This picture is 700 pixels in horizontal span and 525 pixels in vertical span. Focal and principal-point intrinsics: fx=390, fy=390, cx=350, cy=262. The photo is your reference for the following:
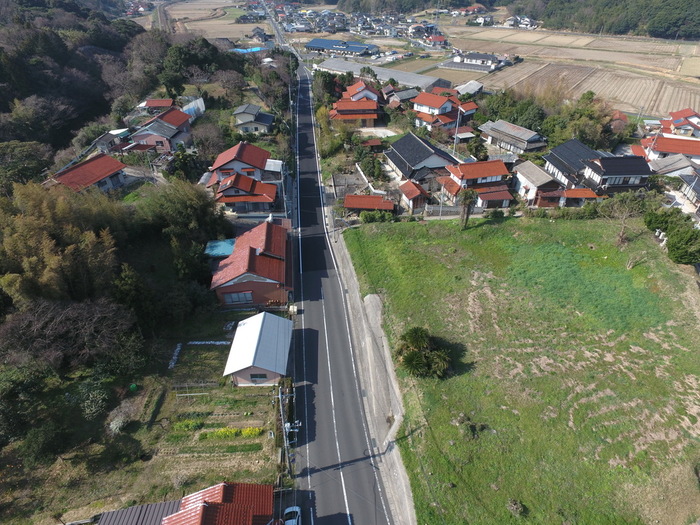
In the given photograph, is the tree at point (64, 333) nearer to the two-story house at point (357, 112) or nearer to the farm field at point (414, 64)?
the two-story house at point (357, 112)

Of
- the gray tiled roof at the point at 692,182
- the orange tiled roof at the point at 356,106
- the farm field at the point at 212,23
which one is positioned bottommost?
the gray tiled roof at the point at 692,182

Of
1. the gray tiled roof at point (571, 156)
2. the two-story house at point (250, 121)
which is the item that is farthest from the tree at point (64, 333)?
the gray tiled roof at point (571, 156)

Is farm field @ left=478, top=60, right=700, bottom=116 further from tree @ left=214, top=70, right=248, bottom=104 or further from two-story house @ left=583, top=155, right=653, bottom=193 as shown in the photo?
tree @ left=214, top=70, right=248, bottom=104

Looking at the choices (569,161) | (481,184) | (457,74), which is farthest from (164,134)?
(457,74)

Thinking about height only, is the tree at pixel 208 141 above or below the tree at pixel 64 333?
above

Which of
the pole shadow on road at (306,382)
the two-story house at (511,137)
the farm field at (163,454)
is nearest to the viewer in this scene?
the farm field at (163,454)

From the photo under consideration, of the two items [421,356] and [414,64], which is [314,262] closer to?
[421,356]

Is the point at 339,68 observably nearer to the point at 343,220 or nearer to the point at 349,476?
the point at 343,220

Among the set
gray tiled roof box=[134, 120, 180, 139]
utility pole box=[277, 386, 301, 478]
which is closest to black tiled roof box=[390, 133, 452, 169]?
gray tiled roof box=[134, 120, 180, 139]
